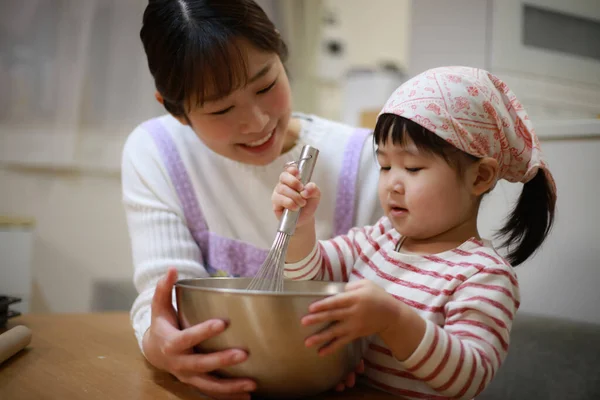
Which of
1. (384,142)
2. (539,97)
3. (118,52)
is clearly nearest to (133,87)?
(118,52)

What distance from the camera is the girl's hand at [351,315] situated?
51cm

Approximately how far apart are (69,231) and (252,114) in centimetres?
140

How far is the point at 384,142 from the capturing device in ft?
2.34

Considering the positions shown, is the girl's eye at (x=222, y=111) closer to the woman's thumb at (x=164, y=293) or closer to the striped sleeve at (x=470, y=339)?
the woman's thumb at (x=164, y=293)

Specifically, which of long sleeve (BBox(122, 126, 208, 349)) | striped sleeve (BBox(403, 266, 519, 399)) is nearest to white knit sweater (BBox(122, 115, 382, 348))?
long sleeve (BBox(122, 126, 208, 349))

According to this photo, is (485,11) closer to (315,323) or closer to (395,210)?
(395,210)

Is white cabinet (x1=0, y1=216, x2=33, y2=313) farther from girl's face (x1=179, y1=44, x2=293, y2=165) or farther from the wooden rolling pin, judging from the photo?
girl's face (x1=179, y1=44, x2=293, y2=165)

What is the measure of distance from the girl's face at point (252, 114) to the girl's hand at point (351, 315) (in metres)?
0.39

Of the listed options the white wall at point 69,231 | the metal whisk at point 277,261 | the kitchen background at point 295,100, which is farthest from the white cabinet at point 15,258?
the metal whisk at point 277,261

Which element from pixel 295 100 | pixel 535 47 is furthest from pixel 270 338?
pixel 295 100

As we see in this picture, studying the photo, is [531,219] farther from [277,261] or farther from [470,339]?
[277,261]

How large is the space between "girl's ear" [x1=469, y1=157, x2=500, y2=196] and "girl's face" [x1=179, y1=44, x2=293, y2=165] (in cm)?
32

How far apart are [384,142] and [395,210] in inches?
3.4

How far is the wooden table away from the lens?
629 mm
